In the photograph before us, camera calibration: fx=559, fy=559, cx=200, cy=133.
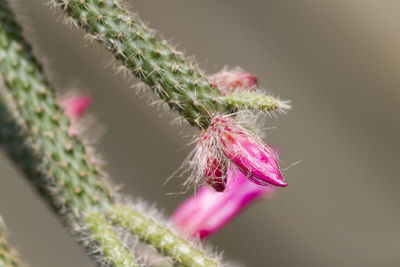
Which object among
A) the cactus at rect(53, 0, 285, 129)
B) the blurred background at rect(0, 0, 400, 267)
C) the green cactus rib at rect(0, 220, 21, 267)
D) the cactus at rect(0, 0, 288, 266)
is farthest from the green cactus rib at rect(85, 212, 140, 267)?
the blurred background at rect(0, 0, 400, 267)

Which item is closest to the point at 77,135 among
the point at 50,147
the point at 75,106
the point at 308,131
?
the point at 50,147

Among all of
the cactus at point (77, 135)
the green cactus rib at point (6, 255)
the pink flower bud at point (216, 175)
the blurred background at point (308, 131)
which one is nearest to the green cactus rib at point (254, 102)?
the cactus at point (77, 135)

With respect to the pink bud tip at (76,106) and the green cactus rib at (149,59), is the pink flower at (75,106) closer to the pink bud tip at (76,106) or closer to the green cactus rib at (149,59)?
the pink bud tip at (76,106)

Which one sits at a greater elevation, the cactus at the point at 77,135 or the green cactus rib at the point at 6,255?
the cactus at the point at 77,135

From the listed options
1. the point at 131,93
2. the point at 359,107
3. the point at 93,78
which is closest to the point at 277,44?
the point at 359,107

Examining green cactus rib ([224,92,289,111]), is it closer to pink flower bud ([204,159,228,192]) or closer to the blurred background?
pink flower bud ([204,159,228,192])
